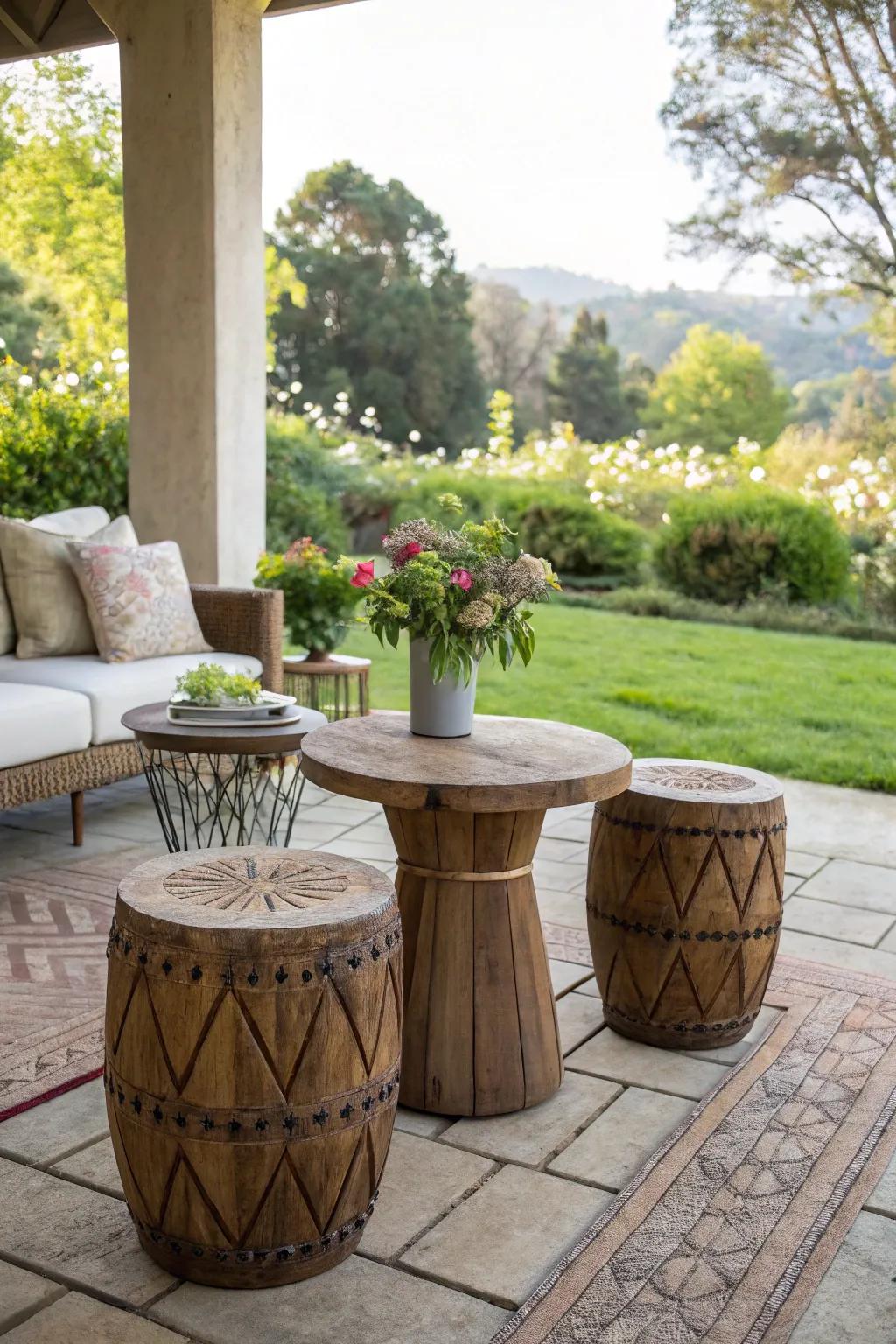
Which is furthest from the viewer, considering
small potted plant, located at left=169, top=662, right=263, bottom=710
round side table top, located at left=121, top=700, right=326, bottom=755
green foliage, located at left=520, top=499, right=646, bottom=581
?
green foliage, located at left=520, top=499, right=646, bottom=581

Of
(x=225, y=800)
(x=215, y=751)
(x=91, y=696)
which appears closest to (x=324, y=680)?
(x=225, y=800)

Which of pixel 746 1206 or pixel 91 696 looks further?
pixel 91 696

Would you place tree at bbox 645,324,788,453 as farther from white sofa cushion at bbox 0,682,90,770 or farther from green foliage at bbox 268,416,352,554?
white sofa cushion at bbox 0,682,90,770

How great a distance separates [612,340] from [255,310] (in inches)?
556

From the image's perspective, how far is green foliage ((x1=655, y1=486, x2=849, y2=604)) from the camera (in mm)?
9211

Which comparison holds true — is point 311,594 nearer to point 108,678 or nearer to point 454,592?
point 108,678

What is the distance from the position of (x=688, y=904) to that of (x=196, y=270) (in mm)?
3809

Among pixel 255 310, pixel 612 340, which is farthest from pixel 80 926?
pixel 612 340

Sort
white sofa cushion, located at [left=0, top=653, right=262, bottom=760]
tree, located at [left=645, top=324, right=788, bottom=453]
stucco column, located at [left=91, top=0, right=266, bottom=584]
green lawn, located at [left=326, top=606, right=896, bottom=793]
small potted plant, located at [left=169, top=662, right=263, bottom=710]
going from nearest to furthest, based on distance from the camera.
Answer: small potted plant, located at [left=169, top=662, right=263, bottom=710] → white sofa cushion, located at [left=0, top=653, right=262, bottom=760] → stucco column, located at [left=91, top=0, right=266, bottom=584] → green lawn, located at [left=326, top=606, right=896, bottom=793] → tree, located at [left=645, top=324, right=788, bottom=453]

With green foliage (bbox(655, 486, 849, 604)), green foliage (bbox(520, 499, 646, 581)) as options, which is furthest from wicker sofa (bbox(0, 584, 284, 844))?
green foliage (bbox(520, 499, 646, 581))

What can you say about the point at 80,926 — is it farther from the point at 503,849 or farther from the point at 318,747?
the point at 503,849

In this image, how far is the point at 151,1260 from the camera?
1.98 meters

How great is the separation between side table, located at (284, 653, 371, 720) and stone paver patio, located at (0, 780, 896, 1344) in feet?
7.95

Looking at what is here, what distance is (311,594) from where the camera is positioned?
543cm
